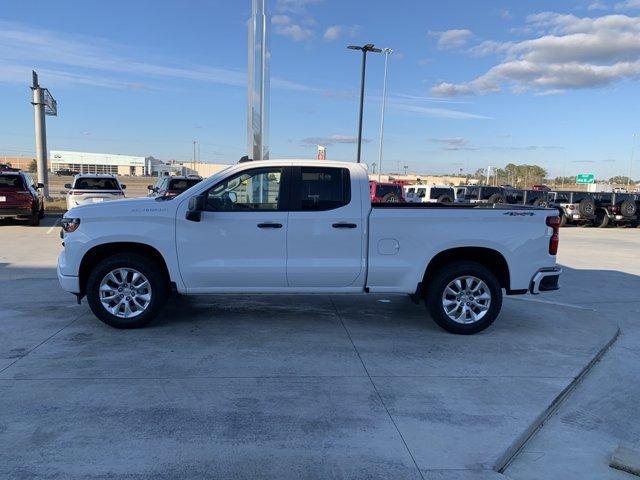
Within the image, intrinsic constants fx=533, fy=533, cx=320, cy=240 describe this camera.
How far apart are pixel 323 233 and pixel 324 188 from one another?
1.73 ft

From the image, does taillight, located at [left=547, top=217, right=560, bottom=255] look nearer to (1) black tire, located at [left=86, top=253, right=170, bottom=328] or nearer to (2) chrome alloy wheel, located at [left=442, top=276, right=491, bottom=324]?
(2) chrome alloy wheel, located at [left=442, top=276, right=491, bottom=324]

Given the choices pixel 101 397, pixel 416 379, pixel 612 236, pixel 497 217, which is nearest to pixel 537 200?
pixel 612 236

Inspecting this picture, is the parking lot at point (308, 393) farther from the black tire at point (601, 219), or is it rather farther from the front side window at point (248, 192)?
the black tire at point (601, 219)

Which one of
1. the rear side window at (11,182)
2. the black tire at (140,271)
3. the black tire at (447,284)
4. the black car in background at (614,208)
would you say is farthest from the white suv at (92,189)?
the black car in background at (614,208)

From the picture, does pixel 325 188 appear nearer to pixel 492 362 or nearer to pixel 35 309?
pixel 492 362

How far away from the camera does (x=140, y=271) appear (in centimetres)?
594

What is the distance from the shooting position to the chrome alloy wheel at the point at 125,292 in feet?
19.5

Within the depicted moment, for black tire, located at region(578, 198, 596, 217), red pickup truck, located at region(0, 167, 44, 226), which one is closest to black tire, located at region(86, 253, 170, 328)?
red pickup truck, located at region(0, 167, 44, 226)

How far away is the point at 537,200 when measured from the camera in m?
24.0

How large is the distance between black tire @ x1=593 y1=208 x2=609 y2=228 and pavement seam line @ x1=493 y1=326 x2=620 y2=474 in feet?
70.8

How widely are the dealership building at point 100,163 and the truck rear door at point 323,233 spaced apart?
140 meters

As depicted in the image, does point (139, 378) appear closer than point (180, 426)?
No

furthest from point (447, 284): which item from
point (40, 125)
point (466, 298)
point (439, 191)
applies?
point (40, 125)

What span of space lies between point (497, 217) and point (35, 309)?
5.89m
